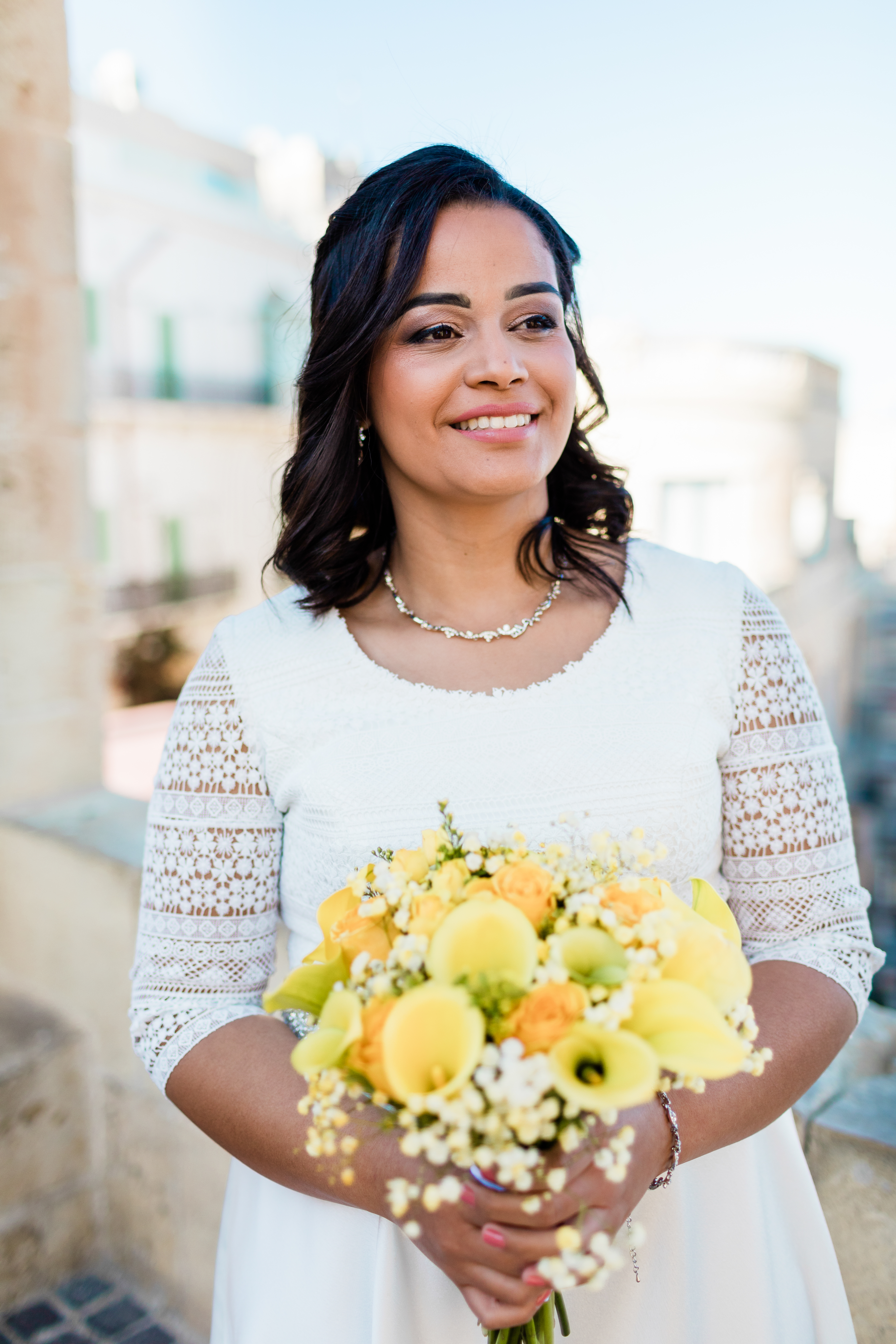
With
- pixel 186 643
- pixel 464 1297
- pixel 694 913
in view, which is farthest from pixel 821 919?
pixel 186 643

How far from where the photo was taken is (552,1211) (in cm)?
111

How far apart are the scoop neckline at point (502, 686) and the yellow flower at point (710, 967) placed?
0.64m

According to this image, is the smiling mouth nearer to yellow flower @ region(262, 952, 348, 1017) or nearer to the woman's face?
the woman's face

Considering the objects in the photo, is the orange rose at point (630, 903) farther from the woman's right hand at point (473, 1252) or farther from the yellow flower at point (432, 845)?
the woman's right hand at point (473, 1252)

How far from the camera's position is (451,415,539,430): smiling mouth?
1.59 meters

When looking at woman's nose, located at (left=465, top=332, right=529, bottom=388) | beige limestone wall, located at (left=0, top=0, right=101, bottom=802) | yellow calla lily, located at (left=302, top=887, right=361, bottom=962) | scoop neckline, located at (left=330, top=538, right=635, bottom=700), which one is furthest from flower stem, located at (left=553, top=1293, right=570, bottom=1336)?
beige limestone wall, located at (left=0, top=0, right=101, bottom=802)

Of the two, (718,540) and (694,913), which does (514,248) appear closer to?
(694,913)

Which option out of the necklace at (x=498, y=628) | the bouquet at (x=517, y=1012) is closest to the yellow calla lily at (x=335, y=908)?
the bouquet at (x=517, y=1012)

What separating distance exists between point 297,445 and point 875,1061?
5.59ft

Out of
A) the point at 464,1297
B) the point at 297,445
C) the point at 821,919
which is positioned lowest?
the point at 464,1297

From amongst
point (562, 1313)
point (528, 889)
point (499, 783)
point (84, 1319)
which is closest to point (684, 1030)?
point (528, 889)

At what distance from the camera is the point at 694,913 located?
44.6 inches

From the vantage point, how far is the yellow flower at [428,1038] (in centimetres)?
92

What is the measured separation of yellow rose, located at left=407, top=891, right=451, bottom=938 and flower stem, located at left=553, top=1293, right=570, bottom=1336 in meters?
0.55
